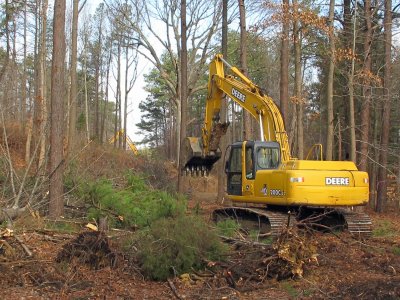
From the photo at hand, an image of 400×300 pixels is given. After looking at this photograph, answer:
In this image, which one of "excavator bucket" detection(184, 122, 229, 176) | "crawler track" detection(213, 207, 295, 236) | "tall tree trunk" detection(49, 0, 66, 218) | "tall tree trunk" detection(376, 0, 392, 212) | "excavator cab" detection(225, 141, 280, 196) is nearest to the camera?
"crawler track" detection(213, 207, 295, 236)

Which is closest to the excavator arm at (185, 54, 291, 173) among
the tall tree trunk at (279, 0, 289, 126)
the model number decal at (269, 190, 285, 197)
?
the model number decal at (269, 190, 285, 197)

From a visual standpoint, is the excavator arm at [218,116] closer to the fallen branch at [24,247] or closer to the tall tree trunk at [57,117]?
the tall tree trunk at [57,117]

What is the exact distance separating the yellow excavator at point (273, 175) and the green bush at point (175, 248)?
2981 millimetres

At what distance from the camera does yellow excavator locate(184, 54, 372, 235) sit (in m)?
11.4

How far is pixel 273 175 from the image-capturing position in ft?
38.9

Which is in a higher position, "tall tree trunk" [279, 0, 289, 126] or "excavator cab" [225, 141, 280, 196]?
"tall tree trunk" [279, 0, 289, 126]

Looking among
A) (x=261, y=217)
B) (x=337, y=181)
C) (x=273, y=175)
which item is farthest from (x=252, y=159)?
(x=337, y=181)

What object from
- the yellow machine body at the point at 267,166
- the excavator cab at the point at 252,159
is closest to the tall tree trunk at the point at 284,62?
the yellow machine body at the point at 267,166

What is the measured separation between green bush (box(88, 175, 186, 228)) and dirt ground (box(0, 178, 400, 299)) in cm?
300

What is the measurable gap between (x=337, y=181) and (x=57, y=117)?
654cm

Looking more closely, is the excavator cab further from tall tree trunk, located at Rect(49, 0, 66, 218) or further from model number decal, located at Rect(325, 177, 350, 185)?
tall tree trunk, located at Rect(49, 0, 66, 218)

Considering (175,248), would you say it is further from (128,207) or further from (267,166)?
(267,166)

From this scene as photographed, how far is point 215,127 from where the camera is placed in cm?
1473

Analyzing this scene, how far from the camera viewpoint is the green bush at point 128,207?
11.9m
